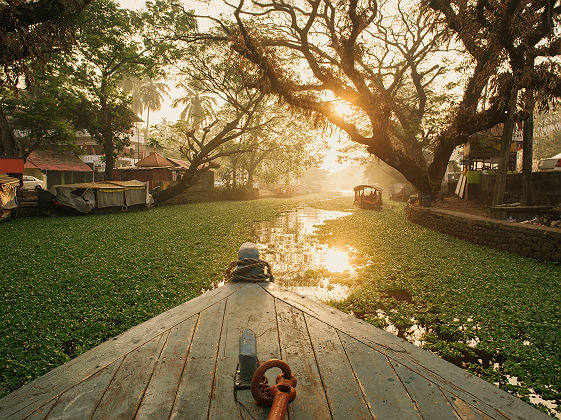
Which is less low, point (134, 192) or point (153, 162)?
point (153, 162)

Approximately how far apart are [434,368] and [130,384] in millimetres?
1423

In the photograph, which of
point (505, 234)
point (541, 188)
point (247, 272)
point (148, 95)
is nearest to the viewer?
point (247, 272)

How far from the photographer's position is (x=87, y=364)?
1.47 metres

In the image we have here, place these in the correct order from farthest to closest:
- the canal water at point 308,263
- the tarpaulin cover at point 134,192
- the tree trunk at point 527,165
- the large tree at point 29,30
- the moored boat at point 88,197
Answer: the tarpaulin cover at point 134,192 < the moored boat at point 88,197 < the tree trunk at point 527,165 < the canal water at point 308,263 < the large tree at point 29,30

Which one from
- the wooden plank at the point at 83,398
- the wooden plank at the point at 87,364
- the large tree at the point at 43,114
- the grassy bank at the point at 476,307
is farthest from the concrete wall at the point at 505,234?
the large tree at the point at 43,114

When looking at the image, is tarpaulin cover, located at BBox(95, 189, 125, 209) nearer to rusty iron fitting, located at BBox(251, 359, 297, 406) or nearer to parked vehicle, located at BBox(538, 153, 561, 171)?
rusty iron fitting, located at BBox(251, 359, 297, 406)

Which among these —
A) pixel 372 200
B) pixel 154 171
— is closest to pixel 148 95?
pixel 154 171

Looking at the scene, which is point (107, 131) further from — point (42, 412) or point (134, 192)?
point (42, 412)

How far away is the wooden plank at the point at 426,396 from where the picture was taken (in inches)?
46.1

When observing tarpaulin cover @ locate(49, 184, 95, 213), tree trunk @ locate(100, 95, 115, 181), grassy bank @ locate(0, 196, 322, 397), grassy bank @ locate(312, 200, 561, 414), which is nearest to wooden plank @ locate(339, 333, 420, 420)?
→ grassy bank @ locate(312, 200, 561, 414)

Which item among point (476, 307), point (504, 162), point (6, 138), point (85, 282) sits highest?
point (6, 138)

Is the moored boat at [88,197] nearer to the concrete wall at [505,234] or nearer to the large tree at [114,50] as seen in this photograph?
the large tree at [114,50]

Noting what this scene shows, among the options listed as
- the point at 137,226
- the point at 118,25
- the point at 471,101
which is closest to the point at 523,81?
the point at 471,101

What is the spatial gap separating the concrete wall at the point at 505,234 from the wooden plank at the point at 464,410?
8118 mm
